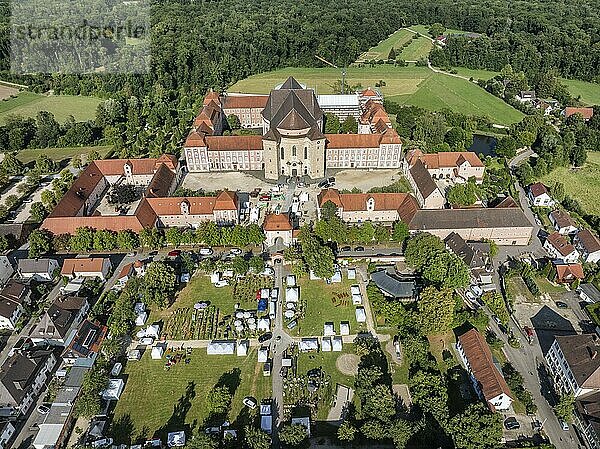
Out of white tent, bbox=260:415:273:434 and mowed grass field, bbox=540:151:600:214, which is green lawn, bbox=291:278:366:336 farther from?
mowed grass field, bbox=540:151:600:214

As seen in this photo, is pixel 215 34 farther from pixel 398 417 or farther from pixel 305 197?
pixel 398 417

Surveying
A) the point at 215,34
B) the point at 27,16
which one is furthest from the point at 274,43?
the point at 27,16

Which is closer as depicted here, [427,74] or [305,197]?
[305,197]

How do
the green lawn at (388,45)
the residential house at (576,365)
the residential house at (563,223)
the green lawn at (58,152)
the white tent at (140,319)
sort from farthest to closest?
1. the green lawn at (388,45)
2. the green lawn at (58,152)
3. the residential house at (563,223)
4. the white tent at (140,319)
5. the residential house at (576,365)

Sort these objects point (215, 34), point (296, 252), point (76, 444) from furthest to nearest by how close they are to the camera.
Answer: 1. point (215, 34)
2. point (296, 252)
3. point (76, 444)

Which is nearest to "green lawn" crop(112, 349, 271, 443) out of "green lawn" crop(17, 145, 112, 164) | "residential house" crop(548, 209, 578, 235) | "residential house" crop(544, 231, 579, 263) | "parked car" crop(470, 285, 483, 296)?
"parked car" crop(470, 285, 483, 296)

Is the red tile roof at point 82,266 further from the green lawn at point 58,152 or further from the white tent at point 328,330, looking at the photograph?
the green lawn at point 58,152

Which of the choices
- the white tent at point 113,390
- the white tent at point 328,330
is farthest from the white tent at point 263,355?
the white tent at point 113,390
